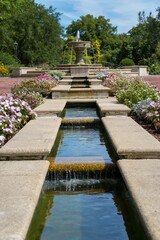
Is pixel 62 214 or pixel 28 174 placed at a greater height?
pixel 28 174

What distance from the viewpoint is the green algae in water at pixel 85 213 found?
3725mm

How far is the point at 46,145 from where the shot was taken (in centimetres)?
576

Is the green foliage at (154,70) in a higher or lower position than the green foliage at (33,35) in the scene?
lower

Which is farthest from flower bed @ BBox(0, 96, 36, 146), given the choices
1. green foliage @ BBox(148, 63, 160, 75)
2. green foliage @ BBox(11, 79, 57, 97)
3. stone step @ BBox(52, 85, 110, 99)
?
green foliage @ BBox(148, 63, 160, 75)

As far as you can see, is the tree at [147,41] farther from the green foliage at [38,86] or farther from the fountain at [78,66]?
the green foliage at [38,86]

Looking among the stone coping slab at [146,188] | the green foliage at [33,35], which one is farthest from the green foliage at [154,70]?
the stone coping slab at [146,188]

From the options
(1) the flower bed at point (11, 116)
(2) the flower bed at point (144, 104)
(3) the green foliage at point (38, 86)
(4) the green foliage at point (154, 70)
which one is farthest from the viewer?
(4) the green foliage at point (154, 70)

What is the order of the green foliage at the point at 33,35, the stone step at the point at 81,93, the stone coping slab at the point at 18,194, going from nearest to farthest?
the stone coping slab at the point at 18,194
the stone step at the point at 81,93
the green foliage at the point at 33,35

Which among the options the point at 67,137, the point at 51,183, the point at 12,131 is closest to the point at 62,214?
the point at 51,183

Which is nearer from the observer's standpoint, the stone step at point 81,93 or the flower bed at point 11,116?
the flower bed at point 11,116

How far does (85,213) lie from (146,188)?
65cm

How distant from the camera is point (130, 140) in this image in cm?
605

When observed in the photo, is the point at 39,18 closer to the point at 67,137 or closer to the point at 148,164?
the point at 67,137

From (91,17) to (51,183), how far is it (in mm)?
73516
